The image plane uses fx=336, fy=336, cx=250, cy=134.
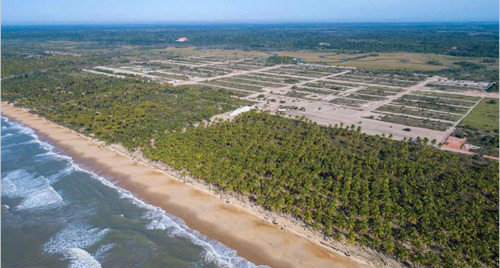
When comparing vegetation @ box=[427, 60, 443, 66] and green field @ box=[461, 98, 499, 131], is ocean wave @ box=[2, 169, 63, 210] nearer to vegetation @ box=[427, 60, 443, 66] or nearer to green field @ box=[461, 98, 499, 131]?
green field @ box=[461, 98, 499, 131]

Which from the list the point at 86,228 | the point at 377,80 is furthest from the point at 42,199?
the point at 377,80

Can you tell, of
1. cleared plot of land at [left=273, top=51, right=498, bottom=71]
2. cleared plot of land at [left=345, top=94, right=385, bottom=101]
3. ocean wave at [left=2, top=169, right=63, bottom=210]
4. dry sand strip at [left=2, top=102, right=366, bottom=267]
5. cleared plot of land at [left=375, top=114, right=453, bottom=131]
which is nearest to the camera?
dry sand strip at [left=2, top=102, right=366, bottom=267]

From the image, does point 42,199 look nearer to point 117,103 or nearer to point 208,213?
point 208,213

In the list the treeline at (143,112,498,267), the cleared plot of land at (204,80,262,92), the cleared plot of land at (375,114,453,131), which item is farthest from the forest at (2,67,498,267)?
Answer: the cleared plot of land at (204,80,262,92)

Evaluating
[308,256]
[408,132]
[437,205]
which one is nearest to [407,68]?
[408,132]

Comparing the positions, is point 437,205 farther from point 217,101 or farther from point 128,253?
point 217,101

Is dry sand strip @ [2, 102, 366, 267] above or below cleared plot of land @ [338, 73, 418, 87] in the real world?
below

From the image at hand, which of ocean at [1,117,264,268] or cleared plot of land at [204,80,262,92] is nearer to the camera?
ocean at [1,117,264,268]
